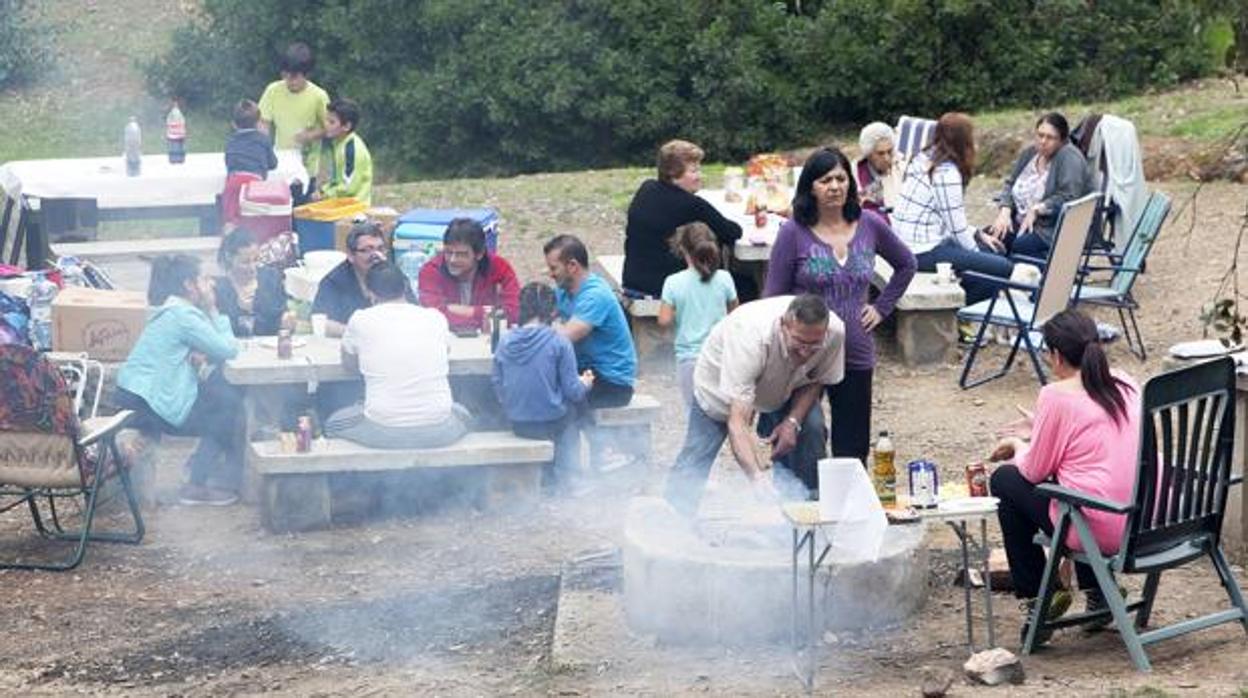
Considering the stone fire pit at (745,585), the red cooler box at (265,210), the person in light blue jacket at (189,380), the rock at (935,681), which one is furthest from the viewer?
the red cooler box at (265,210)

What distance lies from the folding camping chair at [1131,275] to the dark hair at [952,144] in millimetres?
922

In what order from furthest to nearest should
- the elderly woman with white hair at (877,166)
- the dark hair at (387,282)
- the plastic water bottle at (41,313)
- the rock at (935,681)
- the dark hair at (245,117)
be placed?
the dark hair at (245,117) < the elderly woman with white hair at (877,166) < the plastic water bottle at (41,313) < the dark hair at (387,282) < the rock at (935,681)

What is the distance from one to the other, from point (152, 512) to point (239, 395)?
0.67 m

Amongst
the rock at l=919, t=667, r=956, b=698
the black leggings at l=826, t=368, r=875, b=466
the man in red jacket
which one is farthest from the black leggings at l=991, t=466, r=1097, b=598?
the man in red jacket

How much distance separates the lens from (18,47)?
2817cm

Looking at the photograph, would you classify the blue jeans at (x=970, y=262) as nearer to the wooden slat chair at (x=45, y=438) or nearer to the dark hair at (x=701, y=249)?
the dark hair at (x=701, y=249)

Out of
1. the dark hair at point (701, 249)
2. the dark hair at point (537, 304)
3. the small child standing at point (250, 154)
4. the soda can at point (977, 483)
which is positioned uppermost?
the small child standing at point (250, 154)

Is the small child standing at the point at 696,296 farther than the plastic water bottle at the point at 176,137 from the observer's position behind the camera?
No

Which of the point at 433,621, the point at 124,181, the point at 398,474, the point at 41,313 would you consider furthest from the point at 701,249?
the point at 124,181

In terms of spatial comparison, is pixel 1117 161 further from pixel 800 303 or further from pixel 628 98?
pixel 628 98

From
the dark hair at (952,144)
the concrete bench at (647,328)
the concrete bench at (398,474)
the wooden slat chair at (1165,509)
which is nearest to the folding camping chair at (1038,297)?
the dark hair at (952,144)

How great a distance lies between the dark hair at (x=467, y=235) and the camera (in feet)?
37.0

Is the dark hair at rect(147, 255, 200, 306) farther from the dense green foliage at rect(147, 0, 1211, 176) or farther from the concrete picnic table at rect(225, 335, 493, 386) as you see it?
the dense green foliage at rect(147, 0, 1211, 176)

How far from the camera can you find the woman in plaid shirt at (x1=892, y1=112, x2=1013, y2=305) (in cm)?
1320
